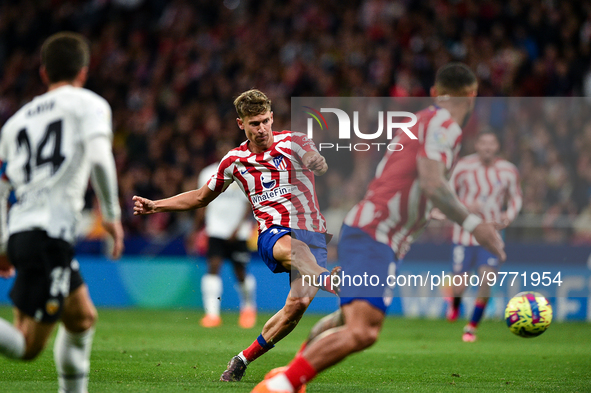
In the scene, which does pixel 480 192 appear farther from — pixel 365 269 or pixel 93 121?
pixel 93 121

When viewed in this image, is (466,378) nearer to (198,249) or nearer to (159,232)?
(198,249)

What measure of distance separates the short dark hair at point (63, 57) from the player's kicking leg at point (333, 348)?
6.72 feet

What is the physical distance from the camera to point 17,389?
17.1ft

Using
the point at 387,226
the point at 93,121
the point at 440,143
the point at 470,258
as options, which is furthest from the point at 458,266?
the point at 93,121

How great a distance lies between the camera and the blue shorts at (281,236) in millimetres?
5965

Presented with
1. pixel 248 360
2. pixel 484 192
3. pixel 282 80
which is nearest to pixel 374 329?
pixel 248 360

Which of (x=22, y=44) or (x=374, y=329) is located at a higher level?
(x=22, y=44)

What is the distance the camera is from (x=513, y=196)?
10562mm

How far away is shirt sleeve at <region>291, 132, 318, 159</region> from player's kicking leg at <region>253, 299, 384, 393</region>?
7.10 feet

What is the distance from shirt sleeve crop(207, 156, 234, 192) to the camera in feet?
19.6

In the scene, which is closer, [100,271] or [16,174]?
[16,174]

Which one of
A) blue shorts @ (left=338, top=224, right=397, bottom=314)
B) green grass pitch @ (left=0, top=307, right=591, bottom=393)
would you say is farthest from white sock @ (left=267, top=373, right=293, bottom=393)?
green grass pitch @ (left=0, top=307, right=591, bottom=393)

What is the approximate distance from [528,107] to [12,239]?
475 inches

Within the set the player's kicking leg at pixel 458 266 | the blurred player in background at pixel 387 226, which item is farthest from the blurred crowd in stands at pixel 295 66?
the blurred player in background at pixel 387 226
